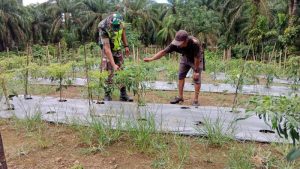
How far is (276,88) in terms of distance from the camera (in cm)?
639

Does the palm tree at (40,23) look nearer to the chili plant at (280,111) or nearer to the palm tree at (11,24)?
the palm tree at (11,24)

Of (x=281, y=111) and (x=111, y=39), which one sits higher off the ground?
(x=111, y=39)

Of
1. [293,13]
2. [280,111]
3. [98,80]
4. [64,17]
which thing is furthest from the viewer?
[64,17]

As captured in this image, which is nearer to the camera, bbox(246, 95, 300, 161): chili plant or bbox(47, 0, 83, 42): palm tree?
bbox(246, 95, 300, 161): chili plant

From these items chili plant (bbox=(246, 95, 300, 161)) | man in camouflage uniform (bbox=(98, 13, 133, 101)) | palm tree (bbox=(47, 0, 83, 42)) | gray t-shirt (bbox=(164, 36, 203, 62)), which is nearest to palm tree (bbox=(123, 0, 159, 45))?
palm tree (bbox=(47, 0, 83, 42))

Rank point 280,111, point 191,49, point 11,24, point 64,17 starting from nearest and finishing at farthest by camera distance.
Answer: point 280,111
point 191,49
point 11,24
point 64,17

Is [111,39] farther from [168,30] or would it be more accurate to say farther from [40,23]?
[40,23]

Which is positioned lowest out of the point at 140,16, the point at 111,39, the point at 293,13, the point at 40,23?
the point at 111,39

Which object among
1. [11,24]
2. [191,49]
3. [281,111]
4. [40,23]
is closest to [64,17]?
[40,23]

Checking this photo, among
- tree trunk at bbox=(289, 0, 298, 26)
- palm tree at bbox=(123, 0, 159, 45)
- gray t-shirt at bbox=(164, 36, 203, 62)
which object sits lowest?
gray t-shirt at bbox=(164, 36, 203, 62)

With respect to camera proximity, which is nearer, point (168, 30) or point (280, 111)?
point (280, 111)

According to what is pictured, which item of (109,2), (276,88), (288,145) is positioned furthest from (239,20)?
(288,145)

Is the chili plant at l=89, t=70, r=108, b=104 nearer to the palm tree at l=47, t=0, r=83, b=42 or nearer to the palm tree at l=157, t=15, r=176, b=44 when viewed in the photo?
the palm tree at l=157, t=15, r=176, b=44

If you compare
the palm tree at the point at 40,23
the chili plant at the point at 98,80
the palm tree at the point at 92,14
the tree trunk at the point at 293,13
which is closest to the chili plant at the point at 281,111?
the chili plant at the point at 98,80
